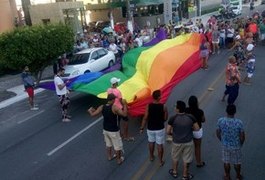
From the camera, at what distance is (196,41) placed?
52.7 feet

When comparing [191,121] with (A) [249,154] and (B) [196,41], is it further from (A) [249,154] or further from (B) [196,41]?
(B) [196,41]

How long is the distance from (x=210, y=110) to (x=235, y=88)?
42.3 inches

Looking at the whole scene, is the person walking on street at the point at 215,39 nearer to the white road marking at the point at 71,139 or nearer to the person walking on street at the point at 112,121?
the white road marking at the point at 71,139

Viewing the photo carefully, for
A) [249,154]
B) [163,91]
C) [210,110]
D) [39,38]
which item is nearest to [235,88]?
[210,110]

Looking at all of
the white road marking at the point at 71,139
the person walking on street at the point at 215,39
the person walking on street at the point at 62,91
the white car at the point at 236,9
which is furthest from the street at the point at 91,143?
the white car at the point at 236,9

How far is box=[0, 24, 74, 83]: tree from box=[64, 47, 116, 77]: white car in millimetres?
1527

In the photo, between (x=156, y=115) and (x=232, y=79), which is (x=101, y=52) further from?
(x=156, y=115)

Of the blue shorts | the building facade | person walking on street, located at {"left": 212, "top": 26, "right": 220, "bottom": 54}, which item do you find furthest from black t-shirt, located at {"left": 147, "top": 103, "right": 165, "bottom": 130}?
the building facade

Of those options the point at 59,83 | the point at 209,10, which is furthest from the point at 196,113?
the point at 209,10

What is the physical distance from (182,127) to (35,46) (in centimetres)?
1317

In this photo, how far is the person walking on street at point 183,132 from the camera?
23.4 feet

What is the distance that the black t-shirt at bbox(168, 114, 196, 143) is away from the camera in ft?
23.4

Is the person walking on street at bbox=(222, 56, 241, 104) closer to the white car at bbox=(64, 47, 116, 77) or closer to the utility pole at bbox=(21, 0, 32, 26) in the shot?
the white car at bbox=(64, 47, 116, 77)

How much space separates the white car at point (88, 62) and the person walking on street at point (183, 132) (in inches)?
419
